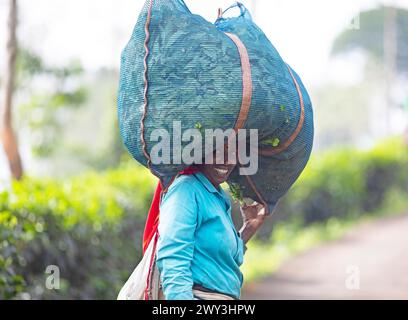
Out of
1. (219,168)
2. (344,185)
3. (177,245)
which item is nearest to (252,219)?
(219,168)

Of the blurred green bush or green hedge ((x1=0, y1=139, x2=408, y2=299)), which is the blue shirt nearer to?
green hedge ((x1=0, y1=139, x2=408, y2=299))

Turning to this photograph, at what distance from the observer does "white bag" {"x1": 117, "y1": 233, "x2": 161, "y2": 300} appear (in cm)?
340

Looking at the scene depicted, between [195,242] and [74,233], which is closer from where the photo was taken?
[195,242]

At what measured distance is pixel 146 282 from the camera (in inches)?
134

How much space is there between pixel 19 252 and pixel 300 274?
682cm

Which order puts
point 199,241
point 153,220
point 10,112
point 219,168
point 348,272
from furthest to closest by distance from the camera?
1. point 348,272
2. point 10,112
3. point 153,220
4. point 219,168
5. point 199,241

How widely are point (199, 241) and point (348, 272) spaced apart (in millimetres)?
9526

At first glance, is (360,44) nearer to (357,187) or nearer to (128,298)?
(357,187)

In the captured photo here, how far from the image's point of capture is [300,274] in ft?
41.1

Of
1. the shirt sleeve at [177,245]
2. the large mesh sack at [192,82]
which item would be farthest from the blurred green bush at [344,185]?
the shirt sleeve at [177,245]

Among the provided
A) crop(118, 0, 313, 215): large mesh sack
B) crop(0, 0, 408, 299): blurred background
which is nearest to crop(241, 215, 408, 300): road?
crop(0, 0, 408, 299): blurred background

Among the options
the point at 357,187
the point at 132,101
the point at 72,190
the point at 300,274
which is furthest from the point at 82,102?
the point at 132,101

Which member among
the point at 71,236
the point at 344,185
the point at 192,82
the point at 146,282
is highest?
the point at 192,82

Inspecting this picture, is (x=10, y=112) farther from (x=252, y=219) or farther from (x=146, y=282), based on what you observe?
(x=146, y=282)
